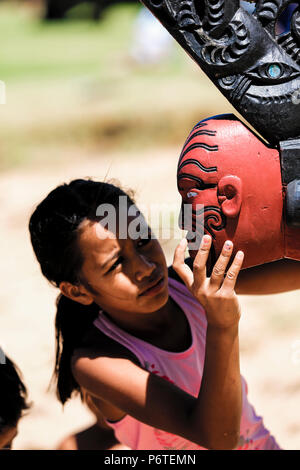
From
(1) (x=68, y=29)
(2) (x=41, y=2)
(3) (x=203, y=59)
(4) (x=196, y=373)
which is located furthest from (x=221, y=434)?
(2) (x=41, y=2)

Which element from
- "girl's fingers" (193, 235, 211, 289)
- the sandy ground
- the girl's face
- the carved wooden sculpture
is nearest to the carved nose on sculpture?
the carved wooden sculpture

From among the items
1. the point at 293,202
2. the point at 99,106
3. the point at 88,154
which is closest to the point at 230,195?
the point at 293,202

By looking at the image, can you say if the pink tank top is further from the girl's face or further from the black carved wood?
the black carved wood

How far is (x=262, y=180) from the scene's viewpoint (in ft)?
5.85

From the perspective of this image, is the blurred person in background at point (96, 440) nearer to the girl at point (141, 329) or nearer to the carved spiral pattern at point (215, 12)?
the girl at point (141, 329)

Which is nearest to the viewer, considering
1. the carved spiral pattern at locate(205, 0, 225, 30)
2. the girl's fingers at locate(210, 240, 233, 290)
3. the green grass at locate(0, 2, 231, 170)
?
the carved spiral pattern at locate(205, 0, 225, 30)

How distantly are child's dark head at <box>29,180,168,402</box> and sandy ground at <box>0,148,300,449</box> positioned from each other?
111cm

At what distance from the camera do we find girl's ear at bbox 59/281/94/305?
2.34 meters

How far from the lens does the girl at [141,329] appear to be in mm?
1955

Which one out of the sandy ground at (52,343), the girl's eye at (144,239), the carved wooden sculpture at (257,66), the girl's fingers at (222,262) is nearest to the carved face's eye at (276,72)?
the carved wooden sculpture at (257,66)

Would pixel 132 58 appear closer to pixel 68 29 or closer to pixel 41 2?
pixel 68 29

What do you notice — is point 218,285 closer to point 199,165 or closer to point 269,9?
point 199,165

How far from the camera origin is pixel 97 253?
2.19m

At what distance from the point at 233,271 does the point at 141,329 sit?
2.44 ft
